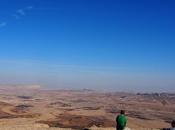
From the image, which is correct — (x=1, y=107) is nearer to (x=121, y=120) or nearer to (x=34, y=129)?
(x=34, y=129)

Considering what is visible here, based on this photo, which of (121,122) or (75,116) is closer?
(121,122)

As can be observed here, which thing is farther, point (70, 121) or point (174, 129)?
point (70, 121)

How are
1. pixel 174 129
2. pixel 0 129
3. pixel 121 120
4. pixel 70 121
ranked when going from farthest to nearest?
pixel 70 121 < pixel 0 129 < pixel 121 120 < pixel 174 129

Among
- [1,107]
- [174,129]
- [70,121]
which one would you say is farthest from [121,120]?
[1,107]

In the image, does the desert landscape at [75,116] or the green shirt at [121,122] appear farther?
the desert landscape at [75,116]

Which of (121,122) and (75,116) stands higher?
(121,122)

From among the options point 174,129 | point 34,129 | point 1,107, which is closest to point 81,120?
point 1,107

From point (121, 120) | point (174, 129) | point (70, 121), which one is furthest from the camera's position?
point (70, 121)

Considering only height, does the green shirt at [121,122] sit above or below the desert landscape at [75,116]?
above

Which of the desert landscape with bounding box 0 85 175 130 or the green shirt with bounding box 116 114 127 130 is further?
the desert landscape with bounding box 0 85 175 130

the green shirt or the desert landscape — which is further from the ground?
the green shirt
